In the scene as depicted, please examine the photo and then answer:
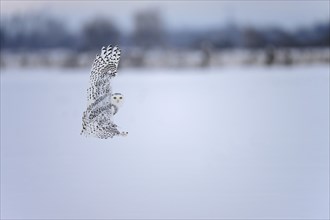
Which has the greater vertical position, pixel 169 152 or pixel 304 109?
pixel 304 109

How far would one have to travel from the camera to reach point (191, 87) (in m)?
4.16

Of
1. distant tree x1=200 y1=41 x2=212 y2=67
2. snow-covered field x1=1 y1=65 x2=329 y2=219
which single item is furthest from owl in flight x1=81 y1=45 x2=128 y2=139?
distant tree x1=200 y1=41 x2=212 y2=67

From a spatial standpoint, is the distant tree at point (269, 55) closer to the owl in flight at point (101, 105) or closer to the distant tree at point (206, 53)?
the distant tree at point (206, 53)

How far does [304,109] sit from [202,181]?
5.12ft

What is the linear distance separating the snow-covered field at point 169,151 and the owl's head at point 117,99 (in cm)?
85

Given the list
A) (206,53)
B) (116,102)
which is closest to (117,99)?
(116,102)

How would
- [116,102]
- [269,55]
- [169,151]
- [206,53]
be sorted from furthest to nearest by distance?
1. [269,55]
2. [206,53]
3. [169,151]
4. [116,102]

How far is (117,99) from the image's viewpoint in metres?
1.31

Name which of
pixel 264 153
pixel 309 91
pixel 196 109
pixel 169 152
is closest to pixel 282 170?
pixel 264 153

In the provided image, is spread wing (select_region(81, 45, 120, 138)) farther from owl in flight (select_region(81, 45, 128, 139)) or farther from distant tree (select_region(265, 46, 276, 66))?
distant tree (select_region(265, 46, 276, 66))

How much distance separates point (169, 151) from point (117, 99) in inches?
56.9

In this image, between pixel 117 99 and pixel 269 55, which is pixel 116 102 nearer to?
pixel 117 99

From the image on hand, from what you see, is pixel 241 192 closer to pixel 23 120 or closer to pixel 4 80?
pixel 23 120

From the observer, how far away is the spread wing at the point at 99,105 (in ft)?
4.29
